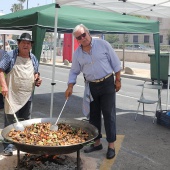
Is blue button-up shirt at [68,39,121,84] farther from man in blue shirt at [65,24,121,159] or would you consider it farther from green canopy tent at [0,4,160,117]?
green canopy tent at [0,4,160,117]

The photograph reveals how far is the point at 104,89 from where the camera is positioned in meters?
4.06

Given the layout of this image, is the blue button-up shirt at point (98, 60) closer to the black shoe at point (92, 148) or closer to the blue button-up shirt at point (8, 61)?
the blue button-up shirt at point (8, 61)

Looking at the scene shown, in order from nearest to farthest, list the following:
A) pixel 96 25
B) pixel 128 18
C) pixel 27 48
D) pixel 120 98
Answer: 1. pixel 27 48
2. pixel 96 25
3. pixel 128 18
4. pixel 120 98

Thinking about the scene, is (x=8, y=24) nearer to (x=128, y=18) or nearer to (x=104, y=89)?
(x=128, y=18)

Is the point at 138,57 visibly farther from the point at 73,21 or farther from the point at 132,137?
the point at 132,137

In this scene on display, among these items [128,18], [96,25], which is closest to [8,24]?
[96,25]

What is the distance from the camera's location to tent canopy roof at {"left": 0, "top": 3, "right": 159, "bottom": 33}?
18.5 ft

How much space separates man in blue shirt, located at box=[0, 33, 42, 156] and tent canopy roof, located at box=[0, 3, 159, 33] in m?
1.65

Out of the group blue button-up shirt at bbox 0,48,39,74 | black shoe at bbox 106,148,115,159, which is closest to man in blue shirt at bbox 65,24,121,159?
black shoe at bbox 106,148,115,159

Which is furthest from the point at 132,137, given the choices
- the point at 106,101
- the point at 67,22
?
the point at 67,22

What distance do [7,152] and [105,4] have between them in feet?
12.0

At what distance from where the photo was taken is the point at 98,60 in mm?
3936

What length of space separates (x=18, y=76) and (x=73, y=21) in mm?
2513

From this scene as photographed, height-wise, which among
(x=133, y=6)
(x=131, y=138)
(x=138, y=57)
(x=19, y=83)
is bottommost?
(x=131, y=138)
